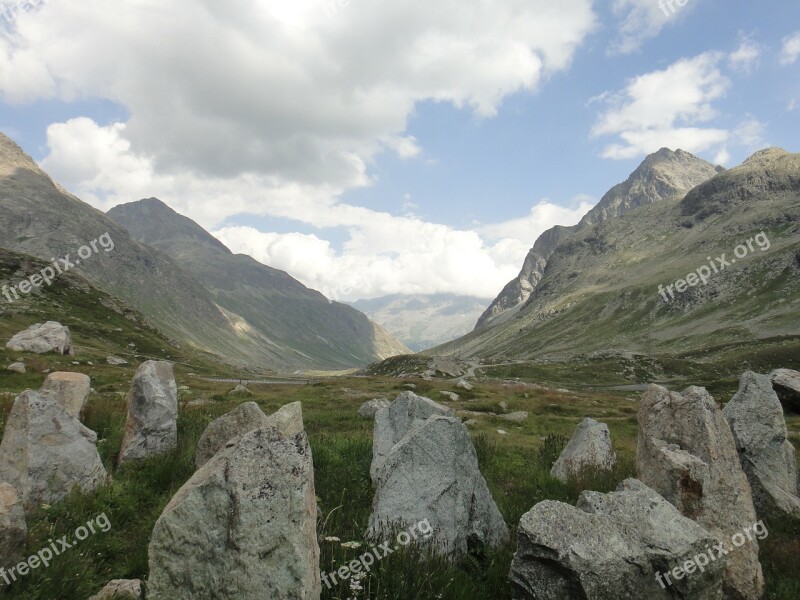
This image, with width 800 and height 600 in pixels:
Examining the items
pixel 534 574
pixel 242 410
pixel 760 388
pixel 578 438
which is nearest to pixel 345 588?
pixel 534 574

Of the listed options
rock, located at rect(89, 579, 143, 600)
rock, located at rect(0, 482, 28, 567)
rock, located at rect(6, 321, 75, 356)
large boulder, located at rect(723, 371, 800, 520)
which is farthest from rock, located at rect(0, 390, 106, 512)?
rock, located at rect(6, 321, 75, 356)

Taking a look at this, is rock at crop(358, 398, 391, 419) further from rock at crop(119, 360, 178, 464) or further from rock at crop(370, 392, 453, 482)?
rock at crop(119, 360, 178, 464)

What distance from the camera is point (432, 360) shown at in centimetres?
11362

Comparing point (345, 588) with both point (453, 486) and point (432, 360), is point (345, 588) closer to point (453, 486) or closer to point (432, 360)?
point (453, 486)

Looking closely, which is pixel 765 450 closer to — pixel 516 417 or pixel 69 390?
pixel 516 417

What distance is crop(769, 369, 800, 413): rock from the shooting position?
32.7 meters

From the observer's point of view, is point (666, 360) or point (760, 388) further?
point (666, 360)

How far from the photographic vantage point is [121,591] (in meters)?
5.72

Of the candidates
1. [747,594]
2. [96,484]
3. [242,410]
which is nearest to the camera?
[747,594]

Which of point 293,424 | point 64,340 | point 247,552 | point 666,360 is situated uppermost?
point 64,340

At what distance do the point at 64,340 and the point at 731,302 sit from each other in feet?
739

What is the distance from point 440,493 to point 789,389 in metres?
37.7

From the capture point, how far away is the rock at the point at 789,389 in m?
32.7

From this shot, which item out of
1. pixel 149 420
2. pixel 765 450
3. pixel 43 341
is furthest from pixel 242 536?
pixel 43 341
